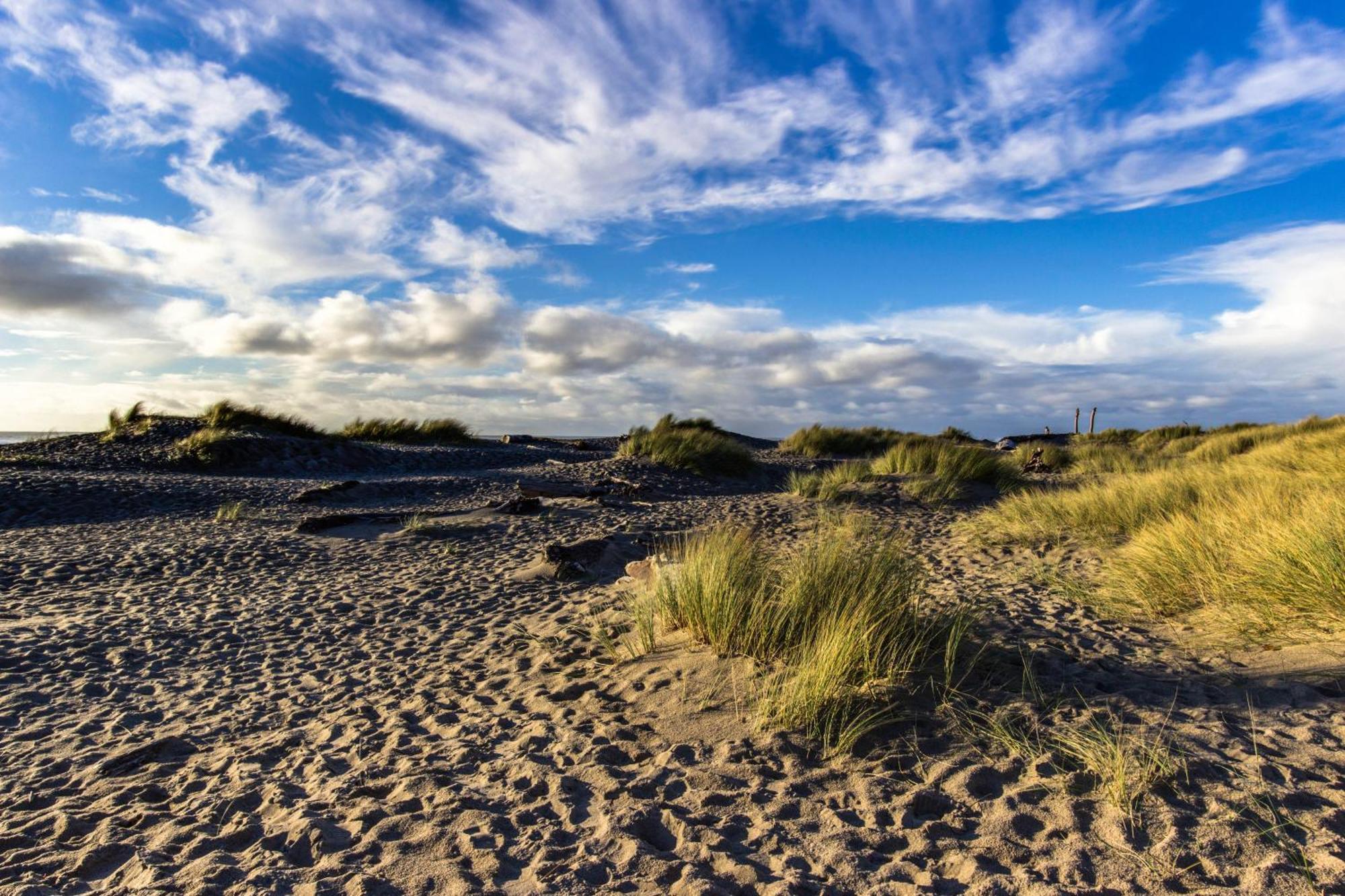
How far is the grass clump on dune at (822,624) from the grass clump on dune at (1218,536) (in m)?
1.92

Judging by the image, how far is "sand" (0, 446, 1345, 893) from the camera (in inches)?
101

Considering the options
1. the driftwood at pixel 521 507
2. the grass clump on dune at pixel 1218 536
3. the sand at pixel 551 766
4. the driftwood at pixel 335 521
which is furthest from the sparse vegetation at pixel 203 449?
the grass clump on dune at pixel 1218 536

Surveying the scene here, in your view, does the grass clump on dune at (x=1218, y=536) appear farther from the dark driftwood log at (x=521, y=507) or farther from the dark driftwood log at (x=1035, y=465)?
the dark driftwood log at (x=521, y=507)

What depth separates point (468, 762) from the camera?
3.47 meters

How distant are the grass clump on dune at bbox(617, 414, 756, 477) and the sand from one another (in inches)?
368

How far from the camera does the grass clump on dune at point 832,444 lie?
22219 millimetres

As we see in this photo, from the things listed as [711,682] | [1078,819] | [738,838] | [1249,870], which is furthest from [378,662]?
[1249,870]

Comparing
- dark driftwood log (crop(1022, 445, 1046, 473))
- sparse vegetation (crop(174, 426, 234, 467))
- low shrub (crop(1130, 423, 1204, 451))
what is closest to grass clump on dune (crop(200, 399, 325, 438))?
sparse vegetation (crop(174, 426, 234, 467))

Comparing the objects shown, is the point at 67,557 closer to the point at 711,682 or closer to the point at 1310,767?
the point at 711,682

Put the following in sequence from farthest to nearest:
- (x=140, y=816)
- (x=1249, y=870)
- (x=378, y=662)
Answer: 1. (x=378, y=662)
2. (x=140, y=816)
3. (x=1249, y=870)

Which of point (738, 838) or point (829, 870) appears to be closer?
point (829, 870)

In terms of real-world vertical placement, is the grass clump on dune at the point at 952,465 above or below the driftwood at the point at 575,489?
above

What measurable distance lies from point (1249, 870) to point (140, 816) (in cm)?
409

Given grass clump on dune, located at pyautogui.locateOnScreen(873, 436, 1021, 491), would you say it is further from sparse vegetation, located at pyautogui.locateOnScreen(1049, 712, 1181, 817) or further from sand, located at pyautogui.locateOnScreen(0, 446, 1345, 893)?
sparse vegetation, located at pyautogui.locateOnScreen(1049, 712, 1181, 817)
